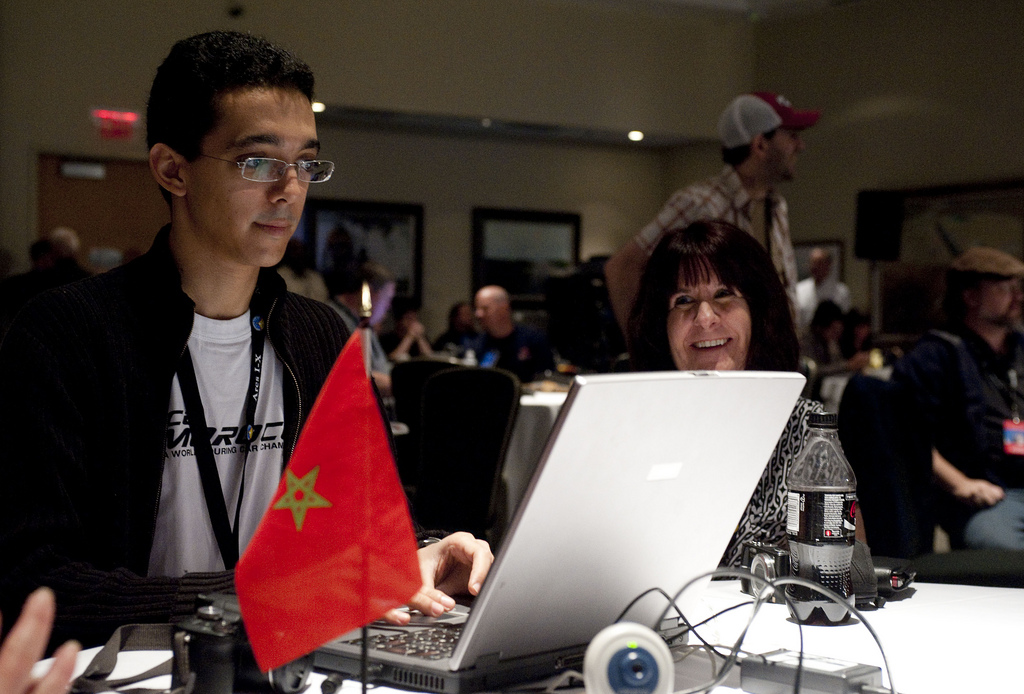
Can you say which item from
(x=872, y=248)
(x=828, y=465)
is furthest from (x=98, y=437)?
(x=872, y=248)

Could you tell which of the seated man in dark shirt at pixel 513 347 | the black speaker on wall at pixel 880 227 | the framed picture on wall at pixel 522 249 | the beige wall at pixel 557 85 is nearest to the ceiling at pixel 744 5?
the beige wall at pixel 557 85

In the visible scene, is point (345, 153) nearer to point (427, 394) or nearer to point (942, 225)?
point (942, 225)

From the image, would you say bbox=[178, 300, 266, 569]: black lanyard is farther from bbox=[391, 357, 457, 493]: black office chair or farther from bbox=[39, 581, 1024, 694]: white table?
bbox=[391, 357, 457, 493]: black office chair

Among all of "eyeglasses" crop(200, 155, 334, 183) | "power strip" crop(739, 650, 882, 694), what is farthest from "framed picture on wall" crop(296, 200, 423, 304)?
"power strip" crop(739, 650, 882, 694)

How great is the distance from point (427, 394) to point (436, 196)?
6118 mm

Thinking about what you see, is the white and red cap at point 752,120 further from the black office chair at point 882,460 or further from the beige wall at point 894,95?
the beige wall at point 894,95

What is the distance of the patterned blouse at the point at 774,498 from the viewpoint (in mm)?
1788

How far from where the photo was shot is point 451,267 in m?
9.48

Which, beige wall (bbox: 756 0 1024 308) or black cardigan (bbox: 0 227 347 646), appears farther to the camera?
beige wall (bbox: 756 0 1024 308)

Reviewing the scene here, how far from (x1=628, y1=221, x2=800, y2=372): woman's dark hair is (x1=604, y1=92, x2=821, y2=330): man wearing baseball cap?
1.17 m

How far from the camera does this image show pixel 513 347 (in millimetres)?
5492

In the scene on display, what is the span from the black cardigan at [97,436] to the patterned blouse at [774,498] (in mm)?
815

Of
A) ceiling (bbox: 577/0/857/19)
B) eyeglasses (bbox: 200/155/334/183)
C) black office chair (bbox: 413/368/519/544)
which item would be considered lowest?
black office chair (bbox: 413/368/519/544)

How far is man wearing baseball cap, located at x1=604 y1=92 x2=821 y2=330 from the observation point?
3268 millimetres
